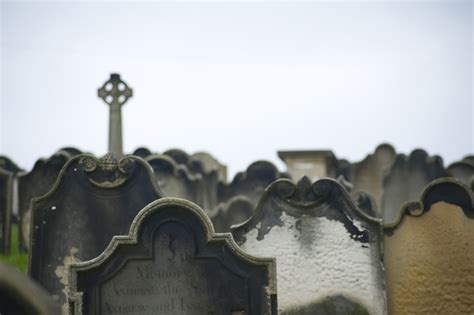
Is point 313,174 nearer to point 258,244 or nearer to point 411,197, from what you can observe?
point 411,197

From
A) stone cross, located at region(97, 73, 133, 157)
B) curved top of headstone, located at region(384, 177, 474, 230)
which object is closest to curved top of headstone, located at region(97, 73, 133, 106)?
stone cross, located at region(97, 73, 133, 157)

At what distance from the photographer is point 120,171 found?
8383 mm

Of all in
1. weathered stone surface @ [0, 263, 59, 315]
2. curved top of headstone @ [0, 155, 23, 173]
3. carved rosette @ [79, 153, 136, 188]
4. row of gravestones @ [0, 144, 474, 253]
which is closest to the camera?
weathered stone surface @ [0, 263, 59, 315]

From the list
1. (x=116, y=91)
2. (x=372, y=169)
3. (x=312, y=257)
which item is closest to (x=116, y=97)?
(x=116, y=91)

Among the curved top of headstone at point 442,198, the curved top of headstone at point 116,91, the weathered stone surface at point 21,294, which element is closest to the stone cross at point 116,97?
the curved top of headstone at point 116,91

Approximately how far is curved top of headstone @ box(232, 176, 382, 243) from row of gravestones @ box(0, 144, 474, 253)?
241 cm

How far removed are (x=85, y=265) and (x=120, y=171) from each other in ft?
7.32

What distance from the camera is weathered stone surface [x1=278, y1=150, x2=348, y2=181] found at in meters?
13.2

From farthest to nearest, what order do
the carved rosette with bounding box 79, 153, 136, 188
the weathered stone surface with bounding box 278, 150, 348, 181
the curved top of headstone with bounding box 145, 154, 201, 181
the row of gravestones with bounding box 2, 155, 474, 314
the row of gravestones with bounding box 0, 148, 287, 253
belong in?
the weathered stone surface with bounding box 278, 150, 348, 181 → the curved top of headstone with bounding box 145, 154, 201, 181 → the row of gravestones with bounding box 0, 148, 287, 253 → the carved rosette with bounding box 79, 153, 136, 188 → the row of gravestones with bounding box 2, 155, 474, 314

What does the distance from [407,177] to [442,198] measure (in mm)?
6262

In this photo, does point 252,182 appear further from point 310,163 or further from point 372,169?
point 372,169

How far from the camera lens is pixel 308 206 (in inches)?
326

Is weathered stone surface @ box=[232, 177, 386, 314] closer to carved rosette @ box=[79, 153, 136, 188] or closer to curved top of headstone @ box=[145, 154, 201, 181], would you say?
carved rosette @ box=[79, 153, 136, 188]

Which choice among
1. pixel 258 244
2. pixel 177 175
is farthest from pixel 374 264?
pixel 177 175
